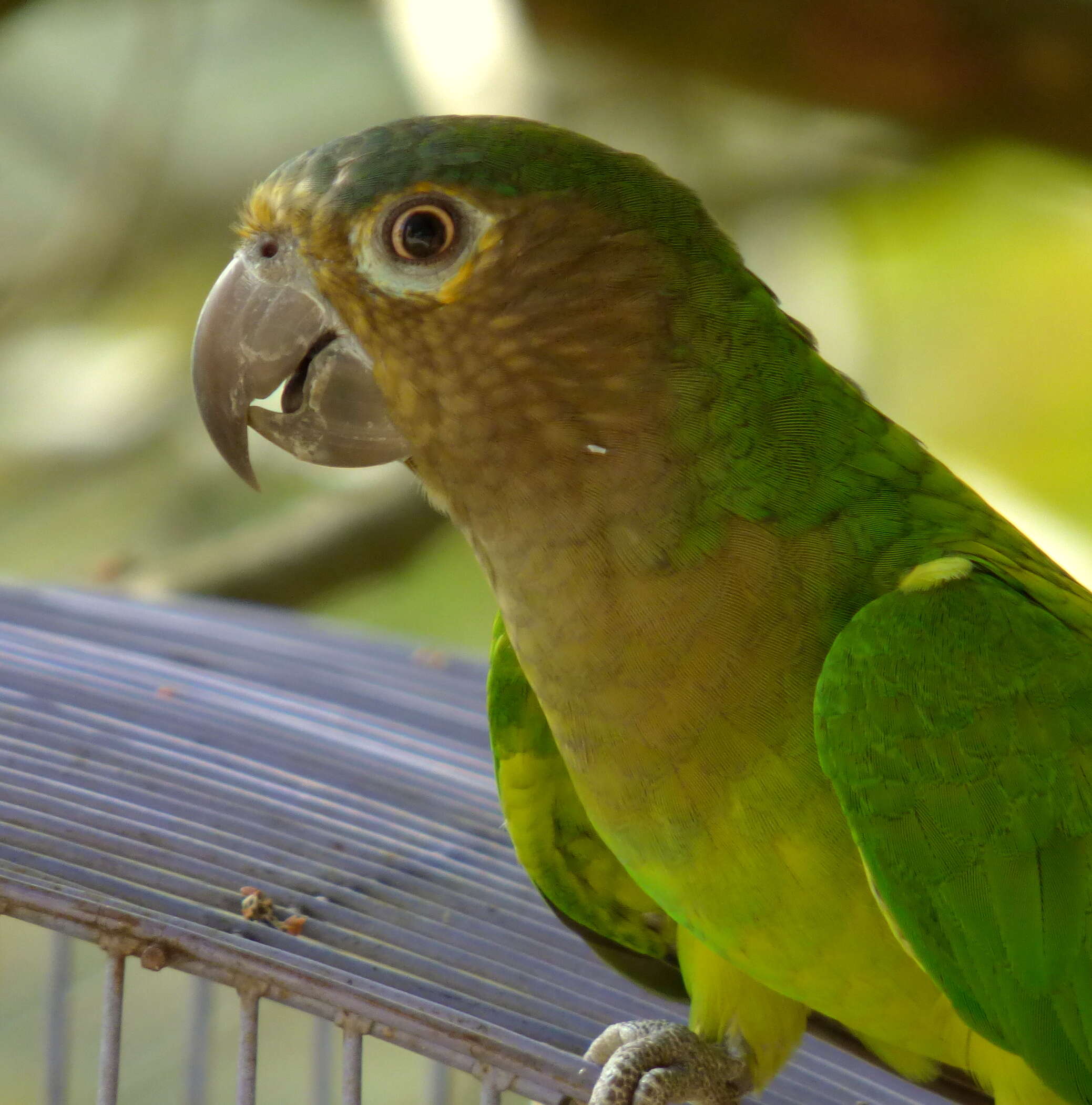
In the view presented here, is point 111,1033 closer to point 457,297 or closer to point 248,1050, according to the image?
point 248,1050

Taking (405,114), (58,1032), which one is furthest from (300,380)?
(405,114)

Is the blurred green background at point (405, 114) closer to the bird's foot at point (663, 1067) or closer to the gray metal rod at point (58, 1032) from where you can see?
the gray metal rod at point (58, 1032)

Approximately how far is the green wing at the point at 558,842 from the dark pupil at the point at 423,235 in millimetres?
523

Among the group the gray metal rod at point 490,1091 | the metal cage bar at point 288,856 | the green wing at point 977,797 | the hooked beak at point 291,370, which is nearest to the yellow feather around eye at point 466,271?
the hooked beak at point 291,370

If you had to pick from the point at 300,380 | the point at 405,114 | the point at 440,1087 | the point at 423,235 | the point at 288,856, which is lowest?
the point at 440,1087

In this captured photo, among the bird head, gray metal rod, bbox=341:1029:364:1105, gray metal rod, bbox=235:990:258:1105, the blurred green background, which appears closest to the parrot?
the bird head

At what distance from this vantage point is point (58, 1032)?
5.34 feet

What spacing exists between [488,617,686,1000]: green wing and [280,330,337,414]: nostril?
0.41 meters

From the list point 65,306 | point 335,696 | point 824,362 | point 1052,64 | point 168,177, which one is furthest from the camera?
point 168,177

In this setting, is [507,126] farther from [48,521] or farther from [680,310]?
[48,521]

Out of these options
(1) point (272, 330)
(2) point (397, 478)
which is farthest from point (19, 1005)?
(1) point (272, 330)

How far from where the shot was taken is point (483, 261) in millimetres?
1465

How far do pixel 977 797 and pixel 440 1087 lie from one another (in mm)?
1008

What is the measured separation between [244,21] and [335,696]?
5.73 meters
